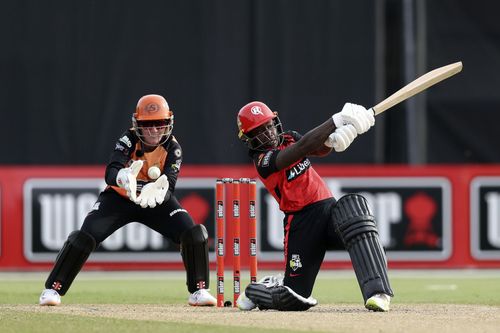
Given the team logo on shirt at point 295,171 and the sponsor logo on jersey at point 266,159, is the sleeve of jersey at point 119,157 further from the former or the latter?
the team logo on shirt at point 295,171

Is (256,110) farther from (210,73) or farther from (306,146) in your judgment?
(210,73)

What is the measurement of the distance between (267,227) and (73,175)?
2239mm

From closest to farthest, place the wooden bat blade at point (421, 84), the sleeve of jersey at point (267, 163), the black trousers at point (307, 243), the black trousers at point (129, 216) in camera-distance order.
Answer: the sleeve of jersey at point (267, 163), the black trousers at point (307, 243), the wooden bat blade at point (421, 84), the black trousers at point (129, 216)

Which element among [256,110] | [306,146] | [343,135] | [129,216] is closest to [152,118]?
[129,216]

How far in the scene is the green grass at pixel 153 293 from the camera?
23.8 ft

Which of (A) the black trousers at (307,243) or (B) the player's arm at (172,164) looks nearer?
(A) the black trousers at (307,243)

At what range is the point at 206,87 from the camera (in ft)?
48.0

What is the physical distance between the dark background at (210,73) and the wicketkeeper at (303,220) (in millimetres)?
6147

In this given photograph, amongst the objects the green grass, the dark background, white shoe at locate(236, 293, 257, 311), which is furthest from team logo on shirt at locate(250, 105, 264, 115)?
the dark background

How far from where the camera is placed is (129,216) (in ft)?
29.2

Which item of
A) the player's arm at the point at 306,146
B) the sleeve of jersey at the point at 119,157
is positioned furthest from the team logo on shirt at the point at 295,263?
the sleeve of jersey at the point at 119,157

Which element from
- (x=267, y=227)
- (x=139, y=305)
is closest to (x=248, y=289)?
(x=139, y=305)

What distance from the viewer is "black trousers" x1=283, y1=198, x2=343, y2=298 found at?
8234 millimetres

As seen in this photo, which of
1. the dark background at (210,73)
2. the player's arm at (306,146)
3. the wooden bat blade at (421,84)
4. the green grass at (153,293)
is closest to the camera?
the green grass at (153,293)
